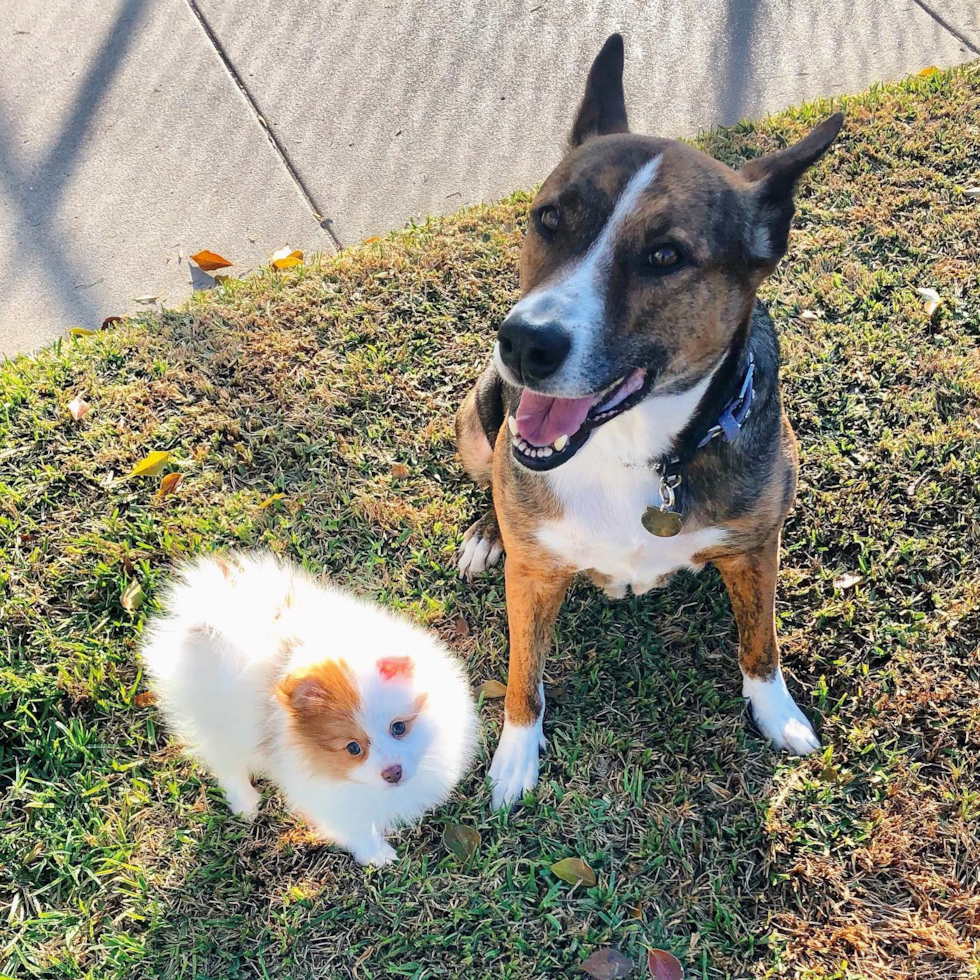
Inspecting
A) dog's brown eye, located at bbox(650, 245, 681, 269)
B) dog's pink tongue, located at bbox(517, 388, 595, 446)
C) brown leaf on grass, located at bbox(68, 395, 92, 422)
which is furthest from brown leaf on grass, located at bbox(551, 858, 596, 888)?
brown leaf on grass, located at bbox(68, 395, 92, 422)

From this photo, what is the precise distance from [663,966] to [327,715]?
4.15 ft

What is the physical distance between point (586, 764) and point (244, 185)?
376 centimetres

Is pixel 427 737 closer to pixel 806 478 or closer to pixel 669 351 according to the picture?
pixel 669 351

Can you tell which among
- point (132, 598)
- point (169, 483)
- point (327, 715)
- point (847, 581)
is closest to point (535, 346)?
point (327, 715)

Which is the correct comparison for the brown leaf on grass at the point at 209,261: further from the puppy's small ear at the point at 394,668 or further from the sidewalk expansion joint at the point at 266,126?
the puppy's small ear at the point at 394,668

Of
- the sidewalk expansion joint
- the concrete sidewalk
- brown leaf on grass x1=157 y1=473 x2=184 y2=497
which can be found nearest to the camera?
brown leaf on grass x1=157 y1=473 x2=184 y2=497

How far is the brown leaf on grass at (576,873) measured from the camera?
2.74 metres

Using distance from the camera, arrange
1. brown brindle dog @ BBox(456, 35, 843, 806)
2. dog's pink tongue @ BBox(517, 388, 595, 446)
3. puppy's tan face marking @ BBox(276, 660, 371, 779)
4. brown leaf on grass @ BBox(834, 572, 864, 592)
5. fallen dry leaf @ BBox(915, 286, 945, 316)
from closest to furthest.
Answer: brown brindle dog @ BBox(456, 35, 843, 806) < dog's pink tongue @ BBox(517, 388, 595, 446) < puppy's tan face marking @ BBox(276, 660, 371, 779) < brown leaf on grass @ BBox(834, 572, 864, 592) < fallen dry leaf @ BBox(915, 286, 945, 316)

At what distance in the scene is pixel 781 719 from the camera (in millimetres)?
2975

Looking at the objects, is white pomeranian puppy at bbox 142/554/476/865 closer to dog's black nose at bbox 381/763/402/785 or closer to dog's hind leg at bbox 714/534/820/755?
dog's black nose at bbox 381/763/402/785

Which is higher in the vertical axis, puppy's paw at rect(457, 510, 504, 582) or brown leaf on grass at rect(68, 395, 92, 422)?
brown leaf on grass at rect(68, 395, 92, 422)

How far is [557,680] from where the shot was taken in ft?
10.5

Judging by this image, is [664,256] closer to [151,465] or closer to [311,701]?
[311,701]

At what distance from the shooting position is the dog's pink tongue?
224 centimetres
